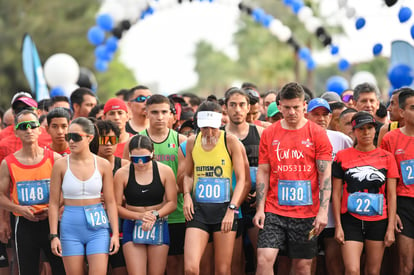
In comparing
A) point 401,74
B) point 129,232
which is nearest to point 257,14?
point 401,74

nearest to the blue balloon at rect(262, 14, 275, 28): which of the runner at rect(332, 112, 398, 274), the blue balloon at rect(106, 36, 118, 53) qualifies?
the blue balloon at rect(106, 36, 118, 53)

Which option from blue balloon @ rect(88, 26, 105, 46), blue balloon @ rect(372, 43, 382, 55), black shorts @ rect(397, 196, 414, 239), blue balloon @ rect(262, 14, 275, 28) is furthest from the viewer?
blue balloon @ rect(262, 14, 275, 28)

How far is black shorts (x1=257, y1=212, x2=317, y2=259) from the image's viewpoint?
22.0 ft

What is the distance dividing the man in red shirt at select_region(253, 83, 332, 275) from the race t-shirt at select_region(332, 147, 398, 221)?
40cm

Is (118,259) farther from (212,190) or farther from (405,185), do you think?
(405,185)

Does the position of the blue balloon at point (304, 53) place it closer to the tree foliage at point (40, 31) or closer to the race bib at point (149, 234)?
the race bib at point (149, 234)

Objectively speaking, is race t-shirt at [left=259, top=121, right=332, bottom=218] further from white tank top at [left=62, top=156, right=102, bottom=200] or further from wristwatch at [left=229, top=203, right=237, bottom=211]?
white tank top at [left=62, top=156, right=102, bottom=200]

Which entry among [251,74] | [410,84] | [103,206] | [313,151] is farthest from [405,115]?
[251,74]

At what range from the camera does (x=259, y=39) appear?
59375mm

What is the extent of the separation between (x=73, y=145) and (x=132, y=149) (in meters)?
0.60

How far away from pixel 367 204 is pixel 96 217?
2796 mm

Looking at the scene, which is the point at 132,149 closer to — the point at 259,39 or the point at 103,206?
the point at 103,206

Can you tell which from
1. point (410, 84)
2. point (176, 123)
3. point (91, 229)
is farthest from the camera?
point (410, 84)

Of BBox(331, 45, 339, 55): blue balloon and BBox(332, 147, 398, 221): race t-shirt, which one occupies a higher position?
BBox(331, 45, 339, 55): blue balloon
